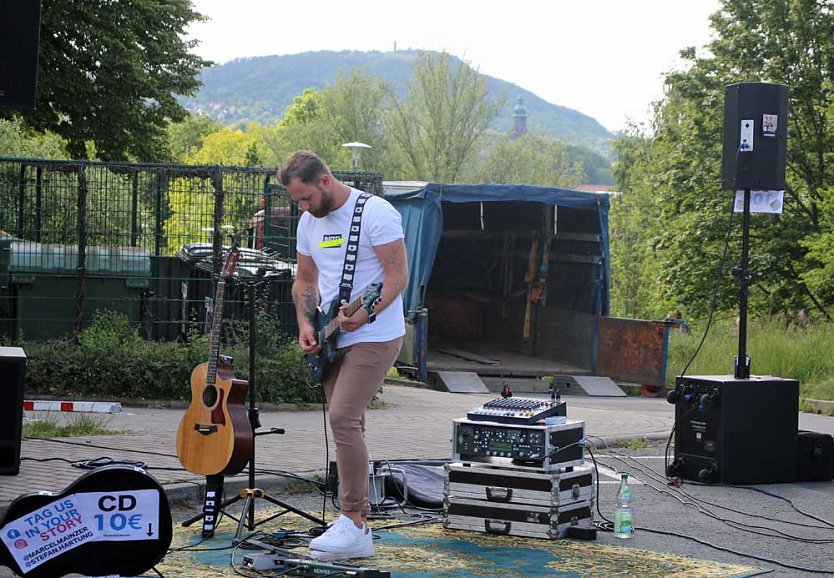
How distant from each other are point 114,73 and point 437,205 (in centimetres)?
1144

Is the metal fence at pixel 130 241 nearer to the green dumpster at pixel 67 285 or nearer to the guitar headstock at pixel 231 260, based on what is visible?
the green dumpster at pixel 67 285

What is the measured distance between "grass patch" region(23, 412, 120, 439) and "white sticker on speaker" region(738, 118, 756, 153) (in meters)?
5.69

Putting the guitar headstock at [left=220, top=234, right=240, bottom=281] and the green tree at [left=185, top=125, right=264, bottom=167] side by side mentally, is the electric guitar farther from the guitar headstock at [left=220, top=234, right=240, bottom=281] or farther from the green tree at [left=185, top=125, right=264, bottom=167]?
the green tree at [left=185, top=125, right=264, bottom=167]

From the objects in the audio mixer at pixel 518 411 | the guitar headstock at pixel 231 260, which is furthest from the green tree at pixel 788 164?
the guitar headstock at pixel 231 260

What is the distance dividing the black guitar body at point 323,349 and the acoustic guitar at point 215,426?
69cm

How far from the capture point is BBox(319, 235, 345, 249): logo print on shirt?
6.69 m

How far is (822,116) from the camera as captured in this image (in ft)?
114

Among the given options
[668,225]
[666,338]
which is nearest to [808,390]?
[666,338]

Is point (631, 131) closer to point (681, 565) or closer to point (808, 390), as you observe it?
point (808, 390)

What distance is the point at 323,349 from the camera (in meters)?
6.69

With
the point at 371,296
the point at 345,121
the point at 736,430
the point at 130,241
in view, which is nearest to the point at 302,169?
the point at 371,296

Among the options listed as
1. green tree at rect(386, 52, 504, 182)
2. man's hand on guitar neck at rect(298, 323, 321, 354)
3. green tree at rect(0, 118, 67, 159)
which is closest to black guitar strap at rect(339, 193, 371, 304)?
man's hand on guitar neck at rect(298, 323, 321, 354)

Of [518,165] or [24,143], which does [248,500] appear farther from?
[518,165]

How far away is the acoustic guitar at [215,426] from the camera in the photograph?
23.5ft
